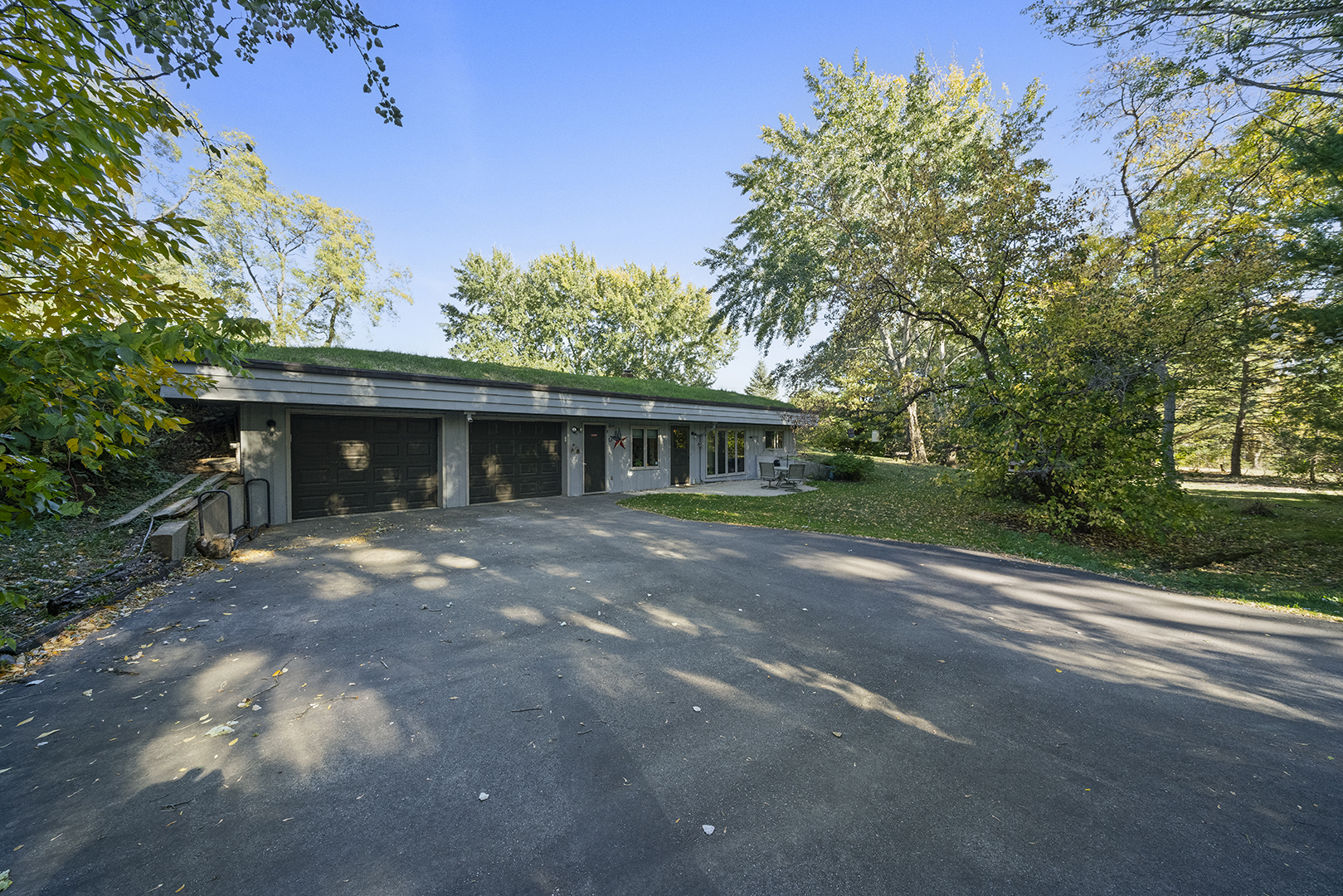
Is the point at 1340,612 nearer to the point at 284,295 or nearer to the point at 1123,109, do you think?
the point at 1123,109

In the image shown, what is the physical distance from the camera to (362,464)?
10625 millimetres

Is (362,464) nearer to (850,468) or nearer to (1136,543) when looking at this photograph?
(850,468)

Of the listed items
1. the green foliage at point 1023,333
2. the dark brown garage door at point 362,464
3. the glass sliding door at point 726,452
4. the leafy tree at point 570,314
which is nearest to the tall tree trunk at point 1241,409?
the green foliage at point 1023,333

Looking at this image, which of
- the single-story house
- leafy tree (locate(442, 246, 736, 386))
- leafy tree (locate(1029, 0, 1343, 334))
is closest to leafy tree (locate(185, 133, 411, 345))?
leafy tree (locate(442, 246, 736, 386))

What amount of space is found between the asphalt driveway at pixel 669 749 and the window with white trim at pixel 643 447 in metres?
10.7

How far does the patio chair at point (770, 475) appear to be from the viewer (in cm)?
1702

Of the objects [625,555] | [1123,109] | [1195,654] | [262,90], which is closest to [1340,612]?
[1195,654]

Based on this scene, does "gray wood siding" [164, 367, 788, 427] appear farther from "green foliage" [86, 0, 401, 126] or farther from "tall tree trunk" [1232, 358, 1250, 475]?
"tall tree trunk" [1232, 358, 1250, 475]

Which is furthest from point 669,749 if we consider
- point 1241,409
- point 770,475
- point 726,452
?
point 1241,409

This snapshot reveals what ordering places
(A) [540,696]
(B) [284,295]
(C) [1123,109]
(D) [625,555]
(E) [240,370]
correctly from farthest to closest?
(B) [284,295] < (C) [1123,109] < (D) [625,555] < (A) [540,696] < (E) [240,370]

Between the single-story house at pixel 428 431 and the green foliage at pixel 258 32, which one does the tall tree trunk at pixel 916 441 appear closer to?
the single-story house at pixel 428 431

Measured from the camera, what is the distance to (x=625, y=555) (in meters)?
7.16

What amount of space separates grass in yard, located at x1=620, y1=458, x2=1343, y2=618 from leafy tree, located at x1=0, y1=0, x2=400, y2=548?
903 centimetres

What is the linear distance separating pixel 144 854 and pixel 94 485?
873 cm
